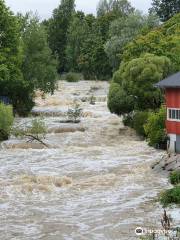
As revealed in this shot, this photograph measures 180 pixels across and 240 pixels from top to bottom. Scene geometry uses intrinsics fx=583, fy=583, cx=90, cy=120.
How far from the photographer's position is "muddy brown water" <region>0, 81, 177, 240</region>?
21516mm

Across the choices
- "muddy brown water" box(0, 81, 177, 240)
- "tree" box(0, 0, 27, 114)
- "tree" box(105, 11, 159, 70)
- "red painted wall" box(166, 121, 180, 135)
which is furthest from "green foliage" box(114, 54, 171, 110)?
"tree" box(105, 11, 159, 70)

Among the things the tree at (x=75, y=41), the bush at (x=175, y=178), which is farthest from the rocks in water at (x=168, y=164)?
the tree at (x=75, y=41)

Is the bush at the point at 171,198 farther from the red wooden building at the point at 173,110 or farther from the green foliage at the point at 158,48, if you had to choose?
the green foliage at the point at 158,48

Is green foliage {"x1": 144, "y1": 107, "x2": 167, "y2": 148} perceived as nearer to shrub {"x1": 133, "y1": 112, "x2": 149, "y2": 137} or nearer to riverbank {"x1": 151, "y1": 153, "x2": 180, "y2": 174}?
shrub {"x1": 133, "y1": 112, "x2": 149, "y2": 137}

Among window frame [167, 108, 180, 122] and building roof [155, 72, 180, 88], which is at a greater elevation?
building roof [155, 72, 180, 88]

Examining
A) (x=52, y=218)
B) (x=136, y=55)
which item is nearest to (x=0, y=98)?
(x=136, y=55)

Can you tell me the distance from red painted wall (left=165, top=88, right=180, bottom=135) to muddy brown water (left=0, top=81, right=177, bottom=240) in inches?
69.1

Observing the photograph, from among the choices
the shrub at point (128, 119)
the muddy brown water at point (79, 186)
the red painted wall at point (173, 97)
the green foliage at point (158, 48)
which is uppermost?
the green foliage at point (158, 48)

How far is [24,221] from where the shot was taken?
72.9 feet

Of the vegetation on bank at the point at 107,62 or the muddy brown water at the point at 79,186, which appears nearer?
the muddy brown water at the point at 79,186

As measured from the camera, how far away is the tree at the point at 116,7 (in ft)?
376

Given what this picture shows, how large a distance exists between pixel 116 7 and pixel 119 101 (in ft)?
250

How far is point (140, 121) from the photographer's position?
139ft

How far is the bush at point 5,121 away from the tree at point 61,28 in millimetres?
60380
